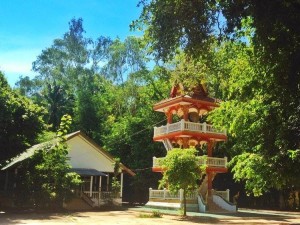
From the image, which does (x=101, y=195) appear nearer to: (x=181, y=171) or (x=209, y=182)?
(x=209, y=182)

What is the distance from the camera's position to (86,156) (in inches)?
1268

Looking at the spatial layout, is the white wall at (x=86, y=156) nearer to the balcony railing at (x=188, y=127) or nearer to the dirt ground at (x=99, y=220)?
the balcony railing at (x=188, y=127)

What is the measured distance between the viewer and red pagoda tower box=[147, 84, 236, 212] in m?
29.2

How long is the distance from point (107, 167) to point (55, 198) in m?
8.77

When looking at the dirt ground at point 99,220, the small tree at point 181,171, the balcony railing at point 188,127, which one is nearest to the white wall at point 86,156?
the balcony railing at point 188,127

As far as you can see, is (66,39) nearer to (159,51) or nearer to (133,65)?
(133,65)

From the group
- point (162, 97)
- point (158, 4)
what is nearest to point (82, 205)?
point (162, 97)

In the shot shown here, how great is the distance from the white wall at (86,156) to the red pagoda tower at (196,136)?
430cm

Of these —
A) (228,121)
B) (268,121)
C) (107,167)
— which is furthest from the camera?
(107,167)

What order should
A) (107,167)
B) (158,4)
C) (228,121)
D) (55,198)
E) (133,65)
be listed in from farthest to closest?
(133,65)
(107,167)
(55,198)
(228,121)
(158,4)

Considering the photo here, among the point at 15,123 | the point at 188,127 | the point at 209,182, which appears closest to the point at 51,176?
the point at 15,123

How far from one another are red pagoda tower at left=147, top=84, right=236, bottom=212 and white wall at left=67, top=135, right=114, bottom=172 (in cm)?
430

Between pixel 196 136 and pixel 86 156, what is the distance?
8913mm

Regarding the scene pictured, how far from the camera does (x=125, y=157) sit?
4297 cm
